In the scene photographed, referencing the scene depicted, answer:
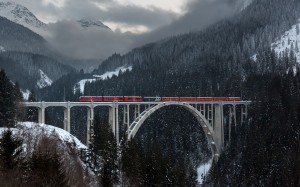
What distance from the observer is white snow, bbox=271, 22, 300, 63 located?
557ft

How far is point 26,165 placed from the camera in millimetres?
22000

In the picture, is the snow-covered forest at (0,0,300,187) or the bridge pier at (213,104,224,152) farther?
the bridge pier at (213,104,224,152)

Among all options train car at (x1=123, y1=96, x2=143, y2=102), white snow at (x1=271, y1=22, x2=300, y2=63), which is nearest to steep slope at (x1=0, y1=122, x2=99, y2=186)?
train car at (x1=123, y1=96, x2=143, y2=102)

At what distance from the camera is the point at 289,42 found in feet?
591

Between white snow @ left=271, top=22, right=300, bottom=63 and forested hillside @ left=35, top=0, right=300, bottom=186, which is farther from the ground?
white snow @ left=271, top=22, right=300, bottom=63

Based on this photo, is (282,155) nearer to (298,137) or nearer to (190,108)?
(298,137)

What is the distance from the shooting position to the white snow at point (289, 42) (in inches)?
6688

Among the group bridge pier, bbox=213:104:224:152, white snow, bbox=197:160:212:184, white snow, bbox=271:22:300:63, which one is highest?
white snow, bbox=271:22:300:63

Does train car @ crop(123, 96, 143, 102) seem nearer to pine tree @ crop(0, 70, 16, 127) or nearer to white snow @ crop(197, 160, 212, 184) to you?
white snow @ crop(197, 160, 212, 184)

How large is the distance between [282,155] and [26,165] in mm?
64777

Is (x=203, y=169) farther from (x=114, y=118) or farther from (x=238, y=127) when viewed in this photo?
(x=114, y=118)

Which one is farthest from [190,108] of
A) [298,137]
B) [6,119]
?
[6,119]

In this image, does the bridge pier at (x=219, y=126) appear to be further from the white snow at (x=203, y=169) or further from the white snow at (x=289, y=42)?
the white snow at (x=289, y=42)

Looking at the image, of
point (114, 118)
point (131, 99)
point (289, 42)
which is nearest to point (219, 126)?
point (131, 99)
